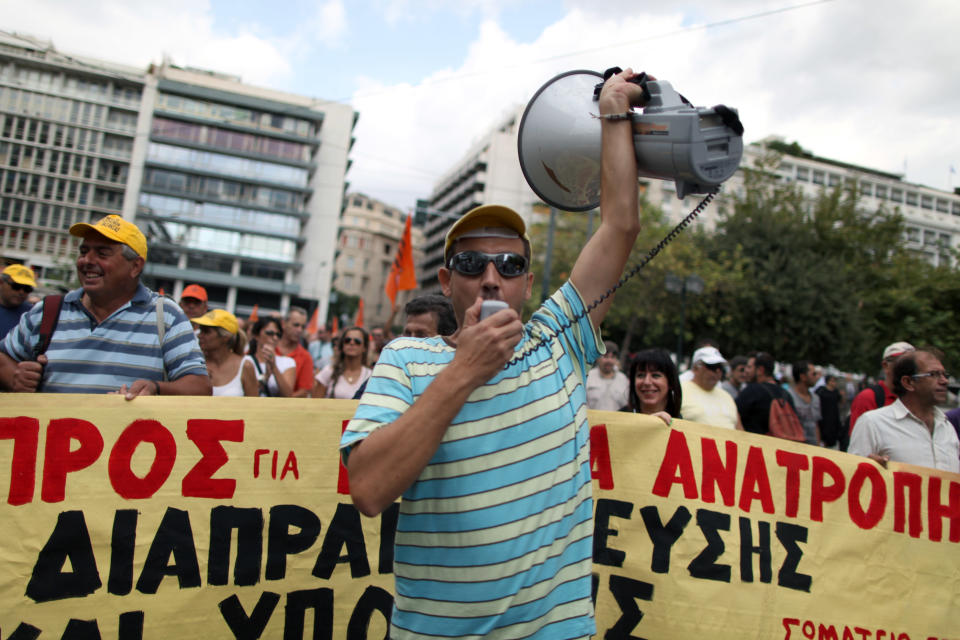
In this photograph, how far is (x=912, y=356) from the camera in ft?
12.6

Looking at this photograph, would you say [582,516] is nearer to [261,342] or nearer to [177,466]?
[177,466]

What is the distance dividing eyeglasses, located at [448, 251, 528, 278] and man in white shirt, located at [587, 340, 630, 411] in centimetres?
580

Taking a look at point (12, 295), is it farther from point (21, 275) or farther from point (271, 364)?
point (271, 364)

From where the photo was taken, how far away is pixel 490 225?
1.66 metres

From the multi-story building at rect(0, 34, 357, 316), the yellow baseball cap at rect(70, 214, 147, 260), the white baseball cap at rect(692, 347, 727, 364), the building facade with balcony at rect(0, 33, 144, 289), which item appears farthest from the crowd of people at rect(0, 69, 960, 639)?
the building facade with balcony at rect(0, 33, 144, 289)

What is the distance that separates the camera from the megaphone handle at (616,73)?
1581 mm

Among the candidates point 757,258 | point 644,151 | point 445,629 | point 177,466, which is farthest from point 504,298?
point 757,258

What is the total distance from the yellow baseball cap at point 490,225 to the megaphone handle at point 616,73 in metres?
0.36

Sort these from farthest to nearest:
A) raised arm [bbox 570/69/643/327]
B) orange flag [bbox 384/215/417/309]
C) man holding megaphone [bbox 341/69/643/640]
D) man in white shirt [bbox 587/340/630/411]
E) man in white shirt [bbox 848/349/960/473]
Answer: orange flag [bbox 384/215/417/309], man in white shirt [bbox 587/340/630/411], man in white shirt [bbox 848/349/960/473], raised arm [bbox 570/69/643/327], man holding megaphone [bbox 341/69/643/640]

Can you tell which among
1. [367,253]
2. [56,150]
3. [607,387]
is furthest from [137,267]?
[367,253]

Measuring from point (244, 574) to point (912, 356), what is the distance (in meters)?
3.72

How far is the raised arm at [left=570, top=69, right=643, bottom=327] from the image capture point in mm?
1564

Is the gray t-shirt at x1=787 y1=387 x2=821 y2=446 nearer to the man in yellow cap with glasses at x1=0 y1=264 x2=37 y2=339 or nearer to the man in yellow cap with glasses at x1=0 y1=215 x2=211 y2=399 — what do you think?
the man in yellow cap with glasses at x1=0 y1=215 x2=211 y2=399

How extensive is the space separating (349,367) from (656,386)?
2888 mm
